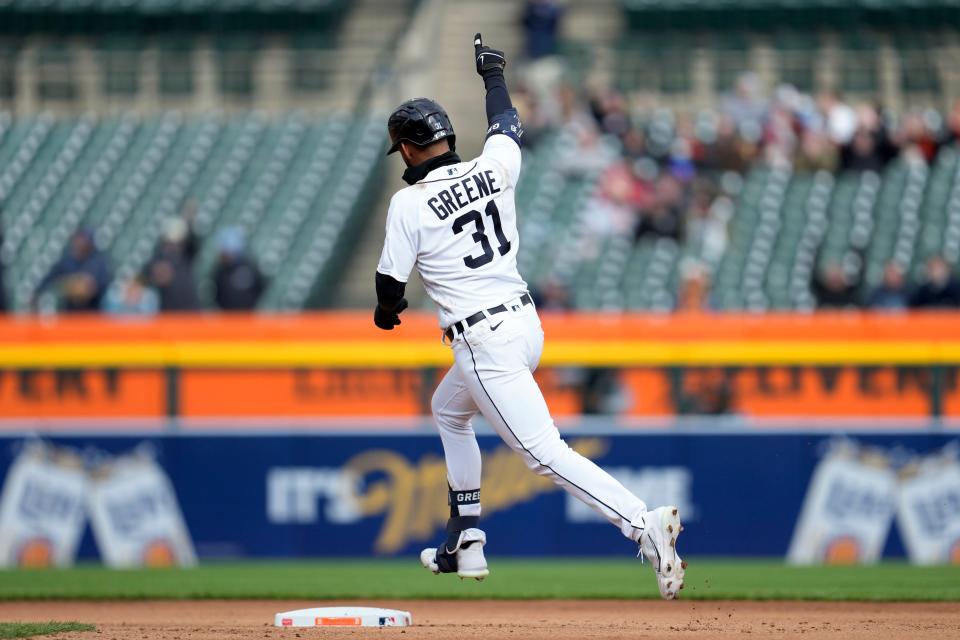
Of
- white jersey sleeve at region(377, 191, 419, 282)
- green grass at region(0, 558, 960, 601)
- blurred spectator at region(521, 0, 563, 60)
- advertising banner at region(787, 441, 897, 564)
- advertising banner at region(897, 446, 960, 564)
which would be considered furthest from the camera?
blurred spectator at region(521, 0, 563, 60)

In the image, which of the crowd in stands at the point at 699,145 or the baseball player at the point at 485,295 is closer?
the baseball player at the point at 485,295

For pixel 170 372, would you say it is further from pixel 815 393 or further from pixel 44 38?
pixel 44 38

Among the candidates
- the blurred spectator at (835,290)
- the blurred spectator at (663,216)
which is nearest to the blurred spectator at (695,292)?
the blurred spectator at (835,290)

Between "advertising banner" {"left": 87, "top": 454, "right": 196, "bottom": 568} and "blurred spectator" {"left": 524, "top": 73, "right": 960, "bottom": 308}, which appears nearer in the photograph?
"advertising banner" {"left": 87, "top": 454, "right": 196, "bottom": 568}

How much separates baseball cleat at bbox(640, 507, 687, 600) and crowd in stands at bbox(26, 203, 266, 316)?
8619mm

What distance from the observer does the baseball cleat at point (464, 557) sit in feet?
24.0

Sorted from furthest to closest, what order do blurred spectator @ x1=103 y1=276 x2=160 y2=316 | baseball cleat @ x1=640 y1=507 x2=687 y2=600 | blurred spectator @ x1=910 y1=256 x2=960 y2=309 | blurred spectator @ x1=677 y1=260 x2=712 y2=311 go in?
blurred spectator @ x1=103 y1=276 x2=160 y2=316
blurred spectator @ x1=910 y1=256 x2=960 y2=309
blurred spectator @ x1=677 y1=260 x2=712 y2=311
baseball cleat @ x1=640 y1=507 x2=687 y2=600

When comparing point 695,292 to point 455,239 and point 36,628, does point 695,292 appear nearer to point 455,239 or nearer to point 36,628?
point 455,239

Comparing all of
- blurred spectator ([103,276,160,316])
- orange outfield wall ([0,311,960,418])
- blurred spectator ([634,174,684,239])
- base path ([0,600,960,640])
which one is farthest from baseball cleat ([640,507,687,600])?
blurred spectator ([634,174,684,239])

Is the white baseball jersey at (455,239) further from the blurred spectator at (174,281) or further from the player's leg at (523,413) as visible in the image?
the blurred spectator at (174,281)

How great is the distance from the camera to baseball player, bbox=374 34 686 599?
22.4 ft

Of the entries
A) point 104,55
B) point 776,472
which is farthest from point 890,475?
point 104,55

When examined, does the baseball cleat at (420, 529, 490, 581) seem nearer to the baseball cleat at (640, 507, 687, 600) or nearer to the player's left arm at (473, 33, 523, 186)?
the baseball cleat at (640, 507, 687, 600)

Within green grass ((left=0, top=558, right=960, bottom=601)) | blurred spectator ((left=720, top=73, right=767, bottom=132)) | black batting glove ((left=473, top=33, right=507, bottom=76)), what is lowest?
green grass ((left=0, top=558, right=960, bottom=601))
